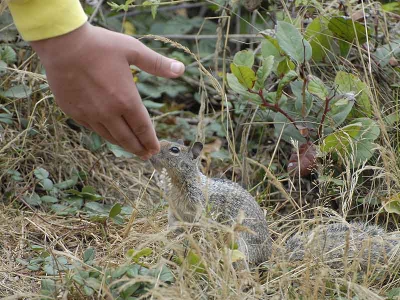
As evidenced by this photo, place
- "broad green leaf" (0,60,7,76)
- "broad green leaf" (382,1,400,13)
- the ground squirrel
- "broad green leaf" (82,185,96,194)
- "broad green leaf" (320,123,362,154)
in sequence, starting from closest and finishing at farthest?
1. the ground squirrel
2. "broad green leaf" (320,123,362,154)
3. "broad green leaf" (82,185,96,194)
4. "broad green leaf" (0,60,7,76)
5. "broad green leaf" (382,1,400,13)

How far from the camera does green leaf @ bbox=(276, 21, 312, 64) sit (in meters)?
3.58

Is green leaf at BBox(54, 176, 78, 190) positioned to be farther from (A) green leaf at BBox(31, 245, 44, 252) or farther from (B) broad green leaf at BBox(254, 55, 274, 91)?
(B) broad green leaf at BBox(254, 55, 274, 91)

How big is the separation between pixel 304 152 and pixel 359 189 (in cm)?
37

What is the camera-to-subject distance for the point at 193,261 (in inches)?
109

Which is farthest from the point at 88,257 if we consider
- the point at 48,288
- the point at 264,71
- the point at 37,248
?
the point at 264,71

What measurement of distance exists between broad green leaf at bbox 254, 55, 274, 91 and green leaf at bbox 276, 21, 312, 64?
0.31 ft

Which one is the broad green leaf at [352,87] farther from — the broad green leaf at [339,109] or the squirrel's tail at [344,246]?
the squirrel's tail at [344,246]

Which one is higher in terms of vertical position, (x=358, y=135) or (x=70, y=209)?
(x=358, y=135)

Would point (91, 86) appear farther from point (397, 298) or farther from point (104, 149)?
point (104, 149)

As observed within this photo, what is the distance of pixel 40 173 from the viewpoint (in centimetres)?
392

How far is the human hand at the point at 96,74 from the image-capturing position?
1904 mm

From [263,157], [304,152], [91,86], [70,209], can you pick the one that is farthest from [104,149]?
[91,86]

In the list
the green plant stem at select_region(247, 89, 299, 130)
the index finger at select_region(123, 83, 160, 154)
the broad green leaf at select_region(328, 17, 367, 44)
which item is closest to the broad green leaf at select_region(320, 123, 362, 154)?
the green plant stem at select_region(247, 89, 299, 130)

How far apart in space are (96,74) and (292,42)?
185cm
